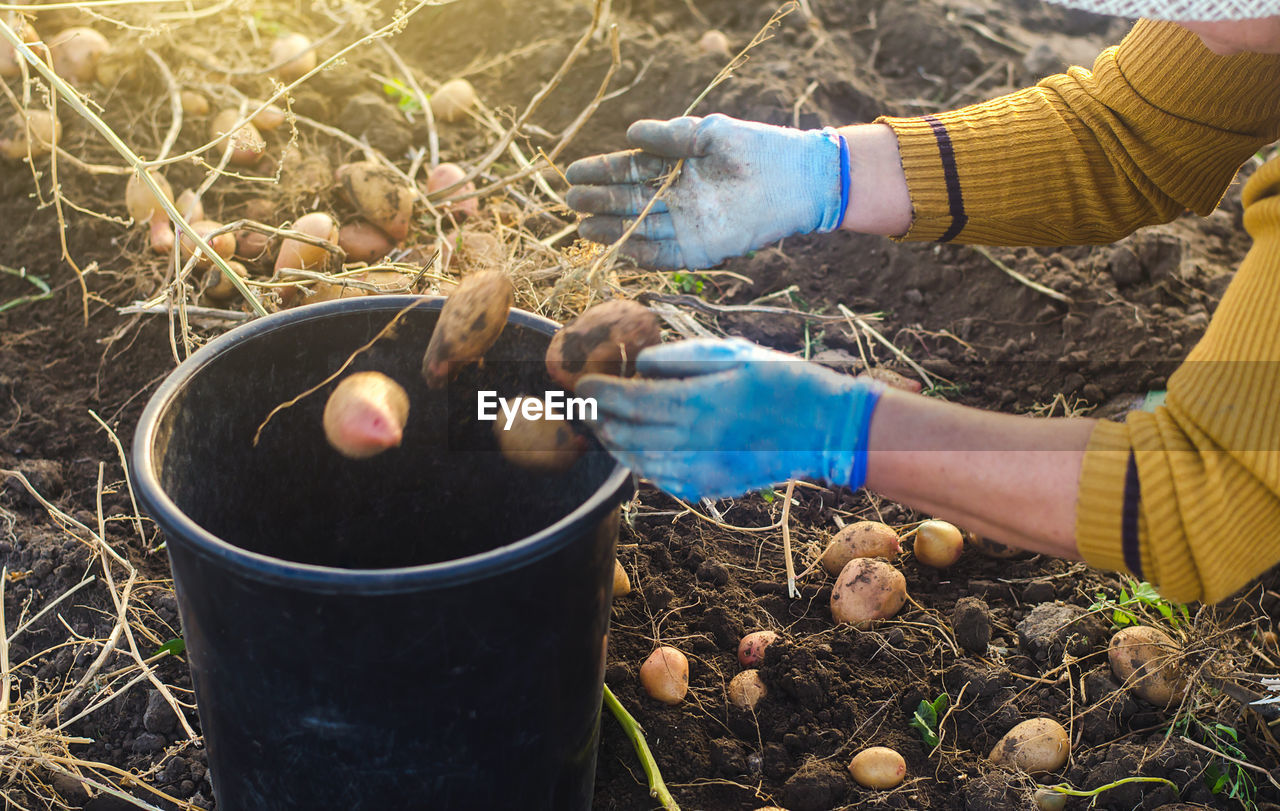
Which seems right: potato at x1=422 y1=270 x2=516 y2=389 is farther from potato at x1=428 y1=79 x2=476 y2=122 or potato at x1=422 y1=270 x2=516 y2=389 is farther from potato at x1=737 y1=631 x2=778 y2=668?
potato at x1=428 y1=79 x2=476 y2=122

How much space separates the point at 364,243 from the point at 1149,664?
6.77 feet

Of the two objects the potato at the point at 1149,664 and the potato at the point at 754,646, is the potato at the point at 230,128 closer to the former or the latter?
the potato at the point at 754,646

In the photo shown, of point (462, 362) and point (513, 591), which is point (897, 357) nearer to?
point (462, 362)

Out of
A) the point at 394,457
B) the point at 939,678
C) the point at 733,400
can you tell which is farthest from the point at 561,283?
the point at 939,678

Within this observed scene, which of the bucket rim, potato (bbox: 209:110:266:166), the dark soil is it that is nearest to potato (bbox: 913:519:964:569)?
the dark soil

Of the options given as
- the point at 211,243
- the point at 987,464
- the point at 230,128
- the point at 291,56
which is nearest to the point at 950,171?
the point at 987,464

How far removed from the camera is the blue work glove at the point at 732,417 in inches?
54.5

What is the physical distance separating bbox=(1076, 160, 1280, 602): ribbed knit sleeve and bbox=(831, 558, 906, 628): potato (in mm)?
704

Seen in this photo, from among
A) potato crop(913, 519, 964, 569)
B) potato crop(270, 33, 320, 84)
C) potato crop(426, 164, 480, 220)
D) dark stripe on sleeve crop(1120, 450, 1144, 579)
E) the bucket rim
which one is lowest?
potato crop(913, 519, 964, 569)

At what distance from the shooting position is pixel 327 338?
1563 mm

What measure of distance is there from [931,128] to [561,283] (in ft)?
2.57

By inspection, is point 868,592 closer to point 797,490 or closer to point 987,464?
point 797,490

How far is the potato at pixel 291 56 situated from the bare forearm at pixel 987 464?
238 centimetres

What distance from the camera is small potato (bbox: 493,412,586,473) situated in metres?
1.52
